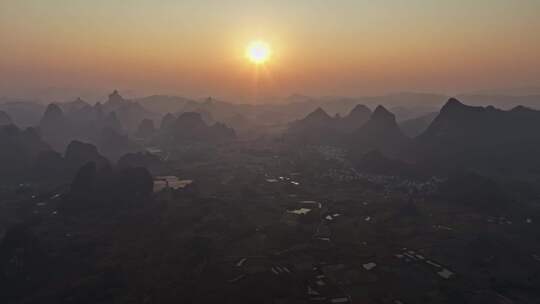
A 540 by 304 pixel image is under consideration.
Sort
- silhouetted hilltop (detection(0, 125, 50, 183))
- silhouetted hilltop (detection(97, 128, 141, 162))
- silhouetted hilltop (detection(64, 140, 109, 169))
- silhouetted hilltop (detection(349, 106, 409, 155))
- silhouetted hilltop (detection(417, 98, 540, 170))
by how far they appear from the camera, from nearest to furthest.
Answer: silhouetted hilltop (detection(0, 125, 50, 183)) < silhouetted hilltop (detection(64, 140, 109, 169)) < silhouetted hilltop (detection(417, 98, 540, 170)) < silhouetted hilltop (detection(349, 106, 409, 155)) < silhouetted hilltop (detection(97, 128, 141, 162))

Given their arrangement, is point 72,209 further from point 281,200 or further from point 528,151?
point 528,151

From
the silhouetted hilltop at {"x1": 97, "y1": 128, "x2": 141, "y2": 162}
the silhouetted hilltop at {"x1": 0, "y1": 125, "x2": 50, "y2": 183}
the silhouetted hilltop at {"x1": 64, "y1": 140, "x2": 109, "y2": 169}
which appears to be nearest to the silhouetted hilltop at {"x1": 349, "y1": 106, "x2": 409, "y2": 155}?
the silhouetted hilltop at {"x1": 64, "y1": 140, "x2": 109, "y2": 169}

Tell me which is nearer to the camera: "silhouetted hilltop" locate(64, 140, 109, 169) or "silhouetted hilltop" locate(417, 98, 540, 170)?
"silhouetted hilltop" locate(64, 140, 109, 169)

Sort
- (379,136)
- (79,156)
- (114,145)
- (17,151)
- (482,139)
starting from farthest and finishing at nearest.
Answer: (114,145)
(379,136)
(482,139)
(17,151)
(79,156)

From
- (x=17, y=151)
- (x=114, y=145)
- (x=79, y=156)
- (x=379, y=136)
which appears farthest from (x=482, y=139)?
(x=17, y=151)

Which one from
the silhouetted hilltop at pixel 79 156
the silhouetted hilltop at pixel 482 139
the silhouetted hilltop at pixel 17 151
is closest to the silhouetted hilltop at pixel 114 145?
the silhouetted hilltop at pixel 17 151

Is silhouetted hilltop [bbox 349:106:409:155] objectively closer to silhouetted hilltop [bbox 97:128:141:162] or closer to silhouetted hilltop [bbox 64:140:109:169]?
silhouetted hilltop [bbox 64:140:109:169]

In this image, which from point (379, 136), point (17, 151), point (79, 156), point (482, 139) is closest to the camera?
point (79, 156)

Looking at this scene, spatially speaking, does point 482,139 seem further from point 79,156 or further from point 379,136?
point 79,156

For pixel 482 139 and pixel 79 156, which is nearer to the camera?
pixel 79 156

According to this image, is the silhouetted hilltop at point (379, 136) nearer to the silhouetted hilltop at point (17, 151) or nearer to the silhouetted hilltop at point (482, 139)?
the silhouetted hilltop at point (482, 139)

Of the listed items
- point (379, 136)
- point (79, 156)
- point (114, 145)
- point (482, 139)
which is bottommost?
point (114, 145)

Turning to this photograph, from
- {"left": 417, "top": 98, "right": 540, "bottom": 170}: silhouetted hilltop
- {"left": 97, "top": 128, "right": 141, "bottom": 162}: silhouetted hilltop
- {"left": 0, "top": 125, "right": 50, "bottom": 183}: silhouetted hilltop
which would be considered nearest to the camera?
{"left": 0, "top": 125, "right": 50, "bottom": 183}: silhouetted hilltop
